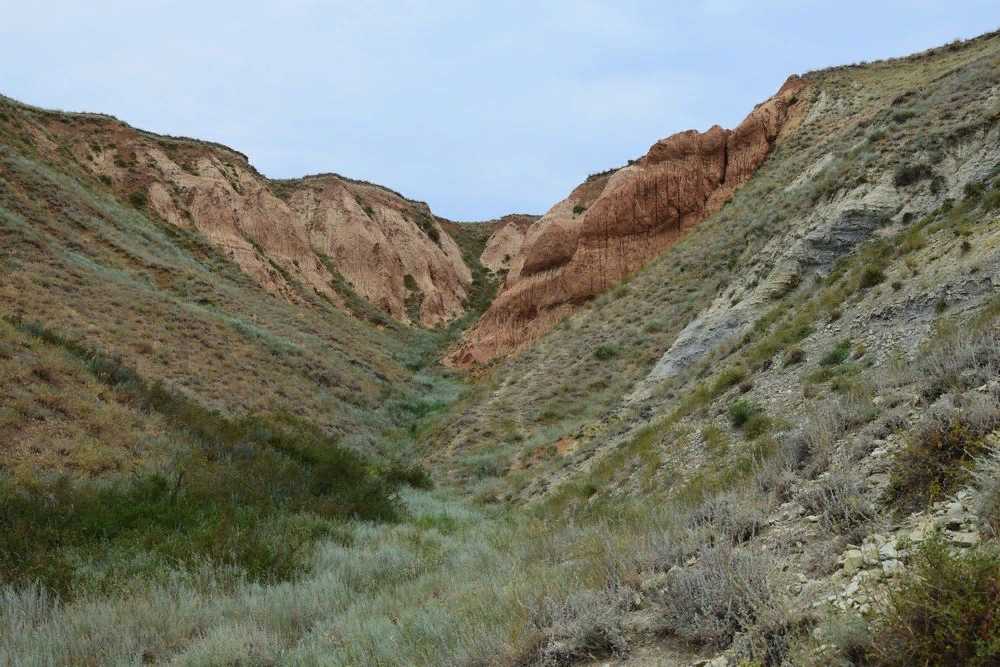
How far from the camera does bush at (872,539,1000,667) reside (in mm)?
2383

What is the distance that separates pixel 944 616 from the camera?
8.17 ft

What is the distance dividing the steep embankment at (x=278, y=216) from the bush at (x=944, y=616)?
4121 cm

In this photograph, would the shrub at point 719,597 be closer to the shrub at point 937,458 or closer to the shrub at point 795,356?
the shrub at point 937,458

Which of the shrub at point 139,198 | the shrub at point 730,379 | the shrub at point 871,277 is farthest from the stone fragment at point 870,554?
the shrub at point 139,198

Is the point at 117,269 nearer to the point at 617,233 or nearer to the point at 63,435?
the point at 63,435

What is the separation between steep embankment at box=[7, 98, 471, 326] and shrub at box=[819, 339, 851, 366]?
37.1 metres

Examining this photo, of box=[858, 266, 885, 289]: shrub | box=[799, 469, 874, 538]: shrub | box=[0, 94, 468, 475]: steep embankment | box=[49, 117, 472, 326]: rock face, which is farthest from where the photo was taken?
box=[49, 117, 472, 326]: rock face

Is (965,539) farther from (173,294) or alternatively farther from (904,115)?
(173,294)

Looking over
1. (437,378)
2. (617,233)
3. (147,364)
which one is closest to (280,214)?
(437,378)

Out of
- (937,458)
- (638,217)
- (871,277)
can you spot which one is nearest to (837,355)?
(871,277)

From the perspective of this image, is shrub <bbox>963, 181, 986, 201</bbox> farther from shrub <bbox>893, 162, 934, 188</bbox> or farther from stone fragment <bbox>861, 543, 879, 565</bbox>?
stone fragment <bbox>861, 543, 879, 565</bbox>

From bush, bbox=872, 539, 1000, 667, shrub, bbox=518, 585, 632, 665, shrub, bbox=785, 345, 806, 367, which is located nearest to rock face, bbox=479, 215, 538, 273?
shrub, bbox=785, 345, 806, 367

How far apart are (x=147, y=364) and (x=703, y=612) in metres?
16.8

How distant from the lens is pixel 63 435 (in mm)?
9570
